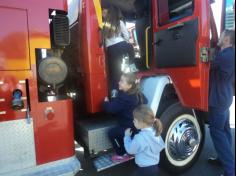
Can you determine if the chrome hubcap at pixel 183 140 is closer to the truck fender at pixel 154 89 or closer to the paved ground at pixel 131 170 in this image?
the paved ground at pixel 131 170

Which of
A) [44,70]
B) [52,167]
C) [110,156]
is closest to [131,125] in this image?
[110,156]

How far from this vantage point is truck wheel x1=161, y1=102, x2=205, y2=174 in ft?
9.62

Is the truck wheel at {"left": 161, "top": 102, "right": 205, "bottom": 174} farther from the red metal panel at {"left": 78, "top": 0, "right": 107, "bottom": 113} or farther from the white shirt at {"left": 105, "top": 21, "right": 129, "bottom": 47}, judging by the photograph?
the white shirt at {"left": 105, "top": 21, "right": 129, "bottom": 47}

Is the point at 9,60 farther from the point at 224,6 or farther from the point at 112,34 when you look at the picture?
the point at 224,6

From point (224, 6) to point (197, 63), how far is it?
84 cm

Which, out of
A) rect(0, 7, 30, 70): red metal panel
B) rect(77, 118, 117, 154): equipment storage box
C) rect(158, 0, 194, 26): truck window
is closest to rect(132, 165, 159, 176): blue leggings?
rect(77, 118, 117, 154): equipment storage box

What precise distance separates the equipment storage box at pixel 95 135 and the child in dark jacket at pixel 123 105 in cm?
6

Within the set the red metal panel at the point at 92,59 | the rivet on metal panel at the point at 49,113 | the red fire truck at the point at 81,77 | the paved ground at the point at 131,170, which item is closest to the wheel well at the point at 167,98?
the red fire truck at the point at 81,77

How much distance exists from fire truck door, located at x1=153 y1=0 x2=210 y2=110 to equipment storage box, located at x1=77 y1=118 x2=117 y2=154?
0.88 metres

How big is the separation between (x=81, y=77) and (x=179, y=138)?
4.22 ft

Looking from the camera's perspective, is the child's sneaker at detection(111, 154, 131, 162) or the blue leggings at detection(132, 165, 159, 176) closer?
the blue leggings at detection(132, 165, 159, 176)

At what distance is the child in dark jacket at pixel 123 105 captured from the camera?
8.61 ft

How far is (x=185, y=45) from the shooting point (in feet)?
9.12

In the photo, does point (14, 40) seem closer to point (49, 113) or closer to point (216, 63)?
point (49, 113)
